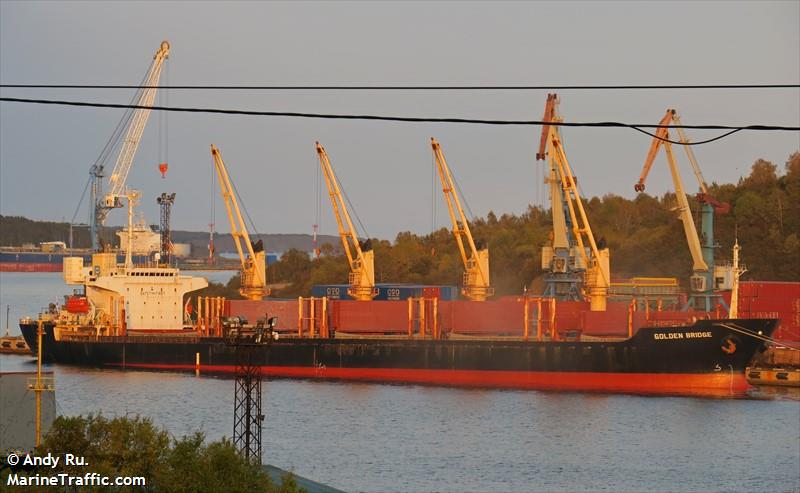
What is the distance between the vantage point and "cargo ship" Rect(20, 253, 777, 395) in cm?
4928

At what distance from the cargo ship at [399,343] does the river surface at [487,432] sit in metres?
1.95

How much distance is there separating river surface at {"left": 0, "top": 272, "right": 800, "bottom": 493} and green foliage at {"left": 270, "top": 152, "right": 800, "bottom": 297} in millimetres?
26352

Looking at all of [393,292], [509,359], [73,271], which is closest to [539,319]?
[509,359]

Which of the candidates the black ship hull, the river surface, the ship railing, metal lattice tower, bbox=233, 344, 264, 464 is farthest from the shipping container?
metal lattice tower, bbox=233, 344, 264, 464

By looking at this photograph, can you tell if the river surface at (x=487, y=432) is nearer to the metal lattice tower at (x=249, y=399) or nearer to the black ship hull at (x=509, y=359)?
the black ship hull at (x=509, y=359)

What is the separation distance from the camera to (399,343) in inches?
2095

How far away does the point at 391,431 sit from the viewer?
129 feet

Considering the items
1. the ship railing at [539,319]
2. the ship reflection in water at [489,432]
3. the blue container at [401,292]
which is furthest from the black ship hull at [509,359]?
the blue container at [401,292]

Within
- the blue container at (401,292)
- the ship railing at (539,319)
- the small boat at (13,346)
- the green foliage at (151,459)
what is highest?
the blue container at (401,292)

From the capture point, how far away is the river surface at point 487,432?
32.4m

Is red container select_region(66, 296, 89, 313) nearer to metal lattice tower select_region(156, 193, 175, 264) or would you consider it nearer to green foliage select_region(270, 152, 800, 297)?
metal lattice tower select_region(156, 193, 175, 264)

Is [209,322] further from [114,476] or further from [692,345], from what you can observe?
[114,476]

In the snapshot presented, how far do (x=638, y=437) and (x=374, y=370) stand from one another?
17.2 meters

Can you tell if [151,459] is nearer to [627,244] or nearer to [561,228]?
[561,228]
